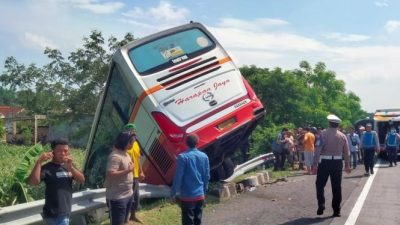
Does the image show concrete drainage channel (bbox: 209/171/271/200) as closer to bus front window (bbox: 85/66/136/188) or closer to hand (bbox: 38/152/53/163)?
bus front window (bbox: 85/66/136/188)

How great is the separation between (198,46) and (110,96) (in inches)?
85.3

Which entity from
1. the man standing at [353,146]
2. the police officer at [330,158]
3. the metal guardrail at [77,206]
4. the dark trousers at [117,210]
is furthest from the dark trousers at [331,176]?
the man standing at [353,146]

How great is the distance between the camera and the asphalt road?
841cm

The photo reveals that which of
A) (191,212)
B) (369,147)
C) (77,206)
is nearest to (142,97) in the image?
(77,206)

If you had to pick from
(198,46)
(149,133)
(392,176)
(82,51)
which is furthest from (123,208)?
(82,51)

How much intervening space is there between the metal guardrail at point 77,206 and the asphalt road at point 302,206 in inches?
46.2

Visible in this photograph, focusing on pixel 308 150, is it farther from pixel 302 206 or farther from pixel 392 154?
pixel 302 206

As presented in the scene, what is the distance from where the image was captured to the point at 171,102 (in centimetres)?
996

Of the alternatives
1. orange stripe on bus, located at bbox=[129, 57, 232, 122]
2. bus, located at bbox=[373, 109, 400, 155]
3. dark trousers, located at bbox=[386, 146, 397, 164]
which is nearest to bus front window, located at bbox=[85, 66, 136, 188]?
orange stripe on bus, located at bbox=[129, 57, 232, 122]

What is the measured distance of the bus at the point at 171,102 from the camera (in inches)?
389

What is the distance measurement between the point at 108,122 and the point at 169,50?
6.57ft

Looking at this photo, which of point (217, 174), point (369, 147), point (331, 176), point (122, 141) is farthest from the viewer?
point (369, 147)

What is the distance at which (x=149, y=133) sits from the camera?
1005 centimetres

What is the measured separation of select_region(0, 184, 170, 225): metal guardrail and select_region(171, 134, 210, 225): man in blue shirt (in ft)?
5.33
